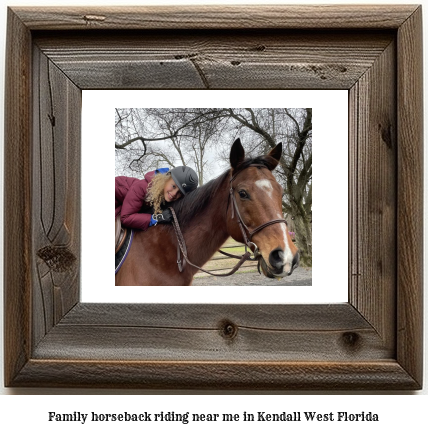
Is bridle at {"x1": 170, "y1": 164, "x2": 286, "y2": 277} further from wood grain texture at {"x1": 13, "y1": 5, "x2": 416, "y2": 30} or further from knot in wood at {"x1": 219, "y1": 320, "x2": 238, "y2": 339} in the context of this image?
wood grain texture at {"x1": 13, "y1": 5, "x2": 416, "y2": 30}

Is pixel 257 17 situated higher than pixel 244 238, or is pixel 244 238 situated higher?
pixel 257 17

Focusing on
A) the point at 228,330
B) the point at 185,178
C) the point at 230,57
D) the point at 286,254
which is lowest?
the point at 228,330

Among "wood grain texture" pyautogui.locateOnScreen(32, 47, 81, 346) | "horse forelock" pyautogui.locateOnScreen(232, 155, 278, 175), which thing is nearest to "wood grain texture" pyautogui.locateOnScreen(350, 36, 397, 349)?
"horse forelock" pyautogui.locateOnScreen(232, 155, 278, 175)

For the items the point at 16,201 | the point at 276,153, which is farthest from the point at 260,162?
the point at 16,201

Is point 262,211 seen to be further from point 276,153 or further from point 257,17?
point 257,17

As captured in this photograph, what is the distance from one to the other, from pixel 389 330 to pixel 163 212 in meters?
0.34

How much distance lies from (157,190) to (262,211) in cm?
15

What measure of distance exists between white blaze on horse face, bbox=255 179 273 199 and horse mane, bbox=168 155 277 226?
0.02 m

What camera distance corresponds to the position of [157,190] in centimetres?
67

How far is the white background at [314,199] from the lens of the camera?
66 centimetres

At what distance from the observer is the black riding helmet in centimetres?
67

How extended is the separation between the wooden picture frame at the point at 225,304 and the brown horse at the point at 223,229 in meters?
0.05

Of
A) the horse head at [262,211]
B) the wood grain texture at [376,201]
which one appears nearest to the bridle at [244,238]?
the horse head at [262,211]

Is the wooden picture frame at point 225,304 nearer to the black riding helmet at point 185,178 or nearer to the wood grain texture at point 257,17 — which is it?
the wood grain texture at point 257,17
